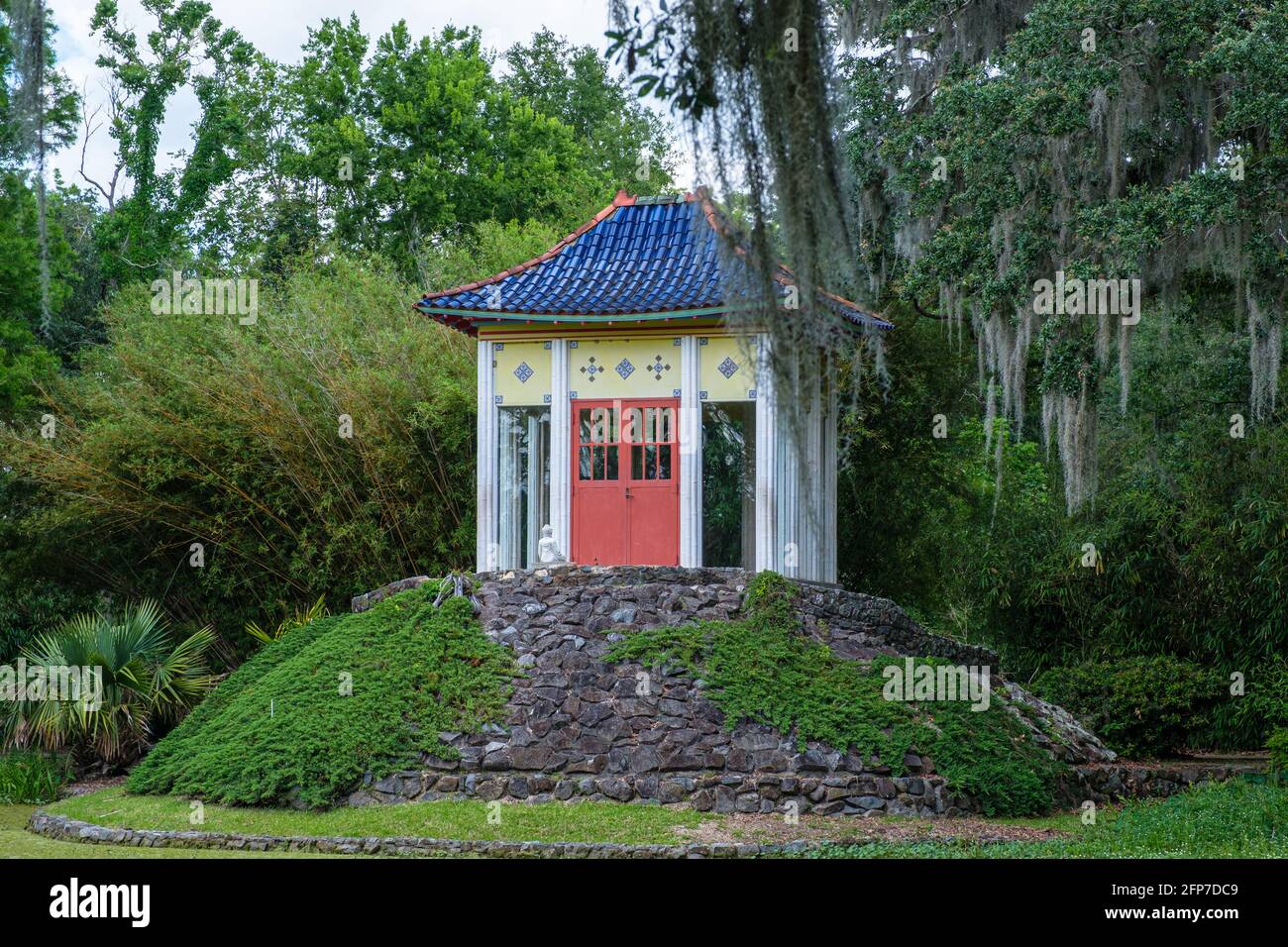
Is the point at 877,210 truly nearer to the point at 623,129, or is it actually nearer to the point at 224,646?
the point at 224,646

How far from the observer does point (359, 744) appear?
1195 cm

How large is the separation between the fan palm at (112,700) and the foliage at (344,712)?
996 mm

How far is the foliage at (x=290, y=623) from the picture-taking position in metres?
16.4

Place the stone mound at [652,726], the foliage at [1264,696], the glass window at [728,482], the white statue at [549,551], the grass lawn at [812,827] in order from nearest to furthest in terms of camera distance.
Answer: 1. the grass lawn at [812,827]
2. the stone mound at [652,726]
3. the foliage at [1264,696]
4. the white statue at [549,551]
5. the glass window at [728,482]

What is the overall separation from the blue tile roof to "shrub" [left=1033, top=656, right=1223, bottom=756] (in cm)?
467

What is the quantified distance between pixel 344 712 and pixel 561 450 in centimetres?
394

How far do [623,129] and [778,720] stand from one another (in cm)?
2219

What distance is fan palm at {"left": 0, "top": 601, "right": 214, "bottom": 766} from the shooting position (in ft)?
47.0

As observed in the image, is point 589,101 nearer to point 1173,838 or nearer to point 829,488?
point 829,488

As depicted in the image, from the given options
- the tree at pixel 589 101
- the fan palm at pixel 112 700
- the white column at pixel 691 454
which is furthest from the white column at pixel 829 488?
the tree at pixel 589 101

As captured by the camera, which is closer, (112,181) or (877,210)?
(877,210)

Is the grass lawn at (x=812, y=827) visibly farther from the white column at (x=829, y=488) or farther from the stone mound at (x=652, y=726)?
the white column at (x=829, y=488)

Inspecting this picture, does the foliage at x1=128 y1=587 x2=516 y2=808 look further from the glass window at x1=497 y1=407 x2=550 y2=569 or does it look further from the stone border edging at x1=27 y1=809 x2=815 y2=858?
the glass window at x1=497 y1=407 x2=550 y2=569
